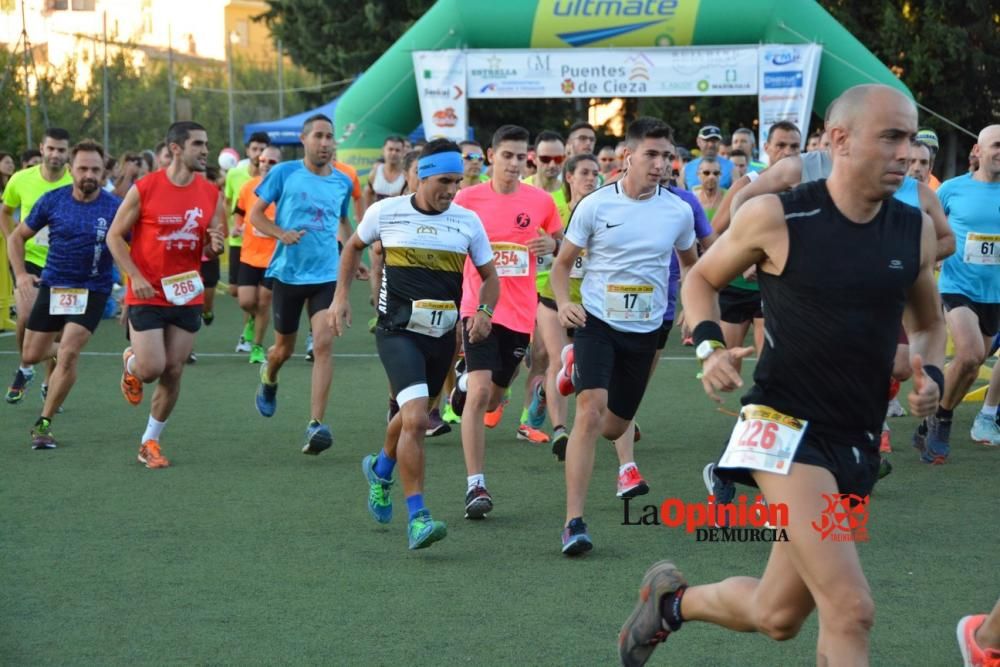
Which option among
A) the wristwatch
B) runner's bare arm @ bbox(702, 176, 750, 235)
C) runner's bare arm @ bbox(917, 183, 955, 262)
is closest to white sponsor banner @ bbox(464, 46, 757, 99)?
runner's bare arm @ bbox(702, 176, 750, 235)

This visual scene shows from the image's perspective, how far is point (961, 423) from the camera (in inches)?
425

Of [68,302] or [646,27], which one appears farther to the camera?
[646,27]

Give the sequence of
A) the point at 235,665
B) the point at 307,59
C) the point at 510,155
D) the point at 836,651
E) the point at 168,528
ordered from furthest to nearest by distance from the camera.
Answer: the point at 307,59
the point at 510,155
the point at 168,528
the point at 235,665
the point at 836,651

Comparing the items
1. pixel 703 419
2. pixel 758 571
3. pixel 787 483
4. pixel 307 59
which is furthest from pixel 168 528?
pixel 307 59

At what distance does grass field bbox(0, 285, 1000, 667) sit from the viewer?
534cm

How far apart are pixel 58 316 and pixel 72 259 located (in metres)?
0.45

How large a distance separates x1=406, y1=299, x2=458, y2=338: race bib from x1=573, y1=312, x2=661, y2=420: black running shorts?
2.18 ft

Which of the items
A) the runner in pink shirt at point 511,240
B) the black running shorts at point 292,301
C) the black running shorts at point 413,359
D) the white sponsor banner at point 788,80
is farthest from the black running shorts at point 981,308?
the white sponsor banner at point 788,80

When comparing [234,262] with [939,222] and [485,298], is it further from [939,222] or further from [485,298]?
[939,222]

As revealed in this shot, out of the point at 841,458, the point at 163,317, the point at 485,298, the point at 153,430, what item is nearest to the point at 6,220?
the point at 163,317

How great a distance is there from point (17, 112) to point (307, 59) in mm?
17884

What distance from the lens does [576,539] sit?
6.62 metres

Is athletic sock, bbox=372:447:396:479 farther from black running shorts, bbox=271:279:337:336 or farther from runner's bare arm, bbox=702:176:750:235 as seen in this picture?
black running shorts, bbox=271:279:337:336

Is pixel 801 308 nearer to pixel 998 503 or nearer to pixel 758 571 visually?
pixel 758 571
